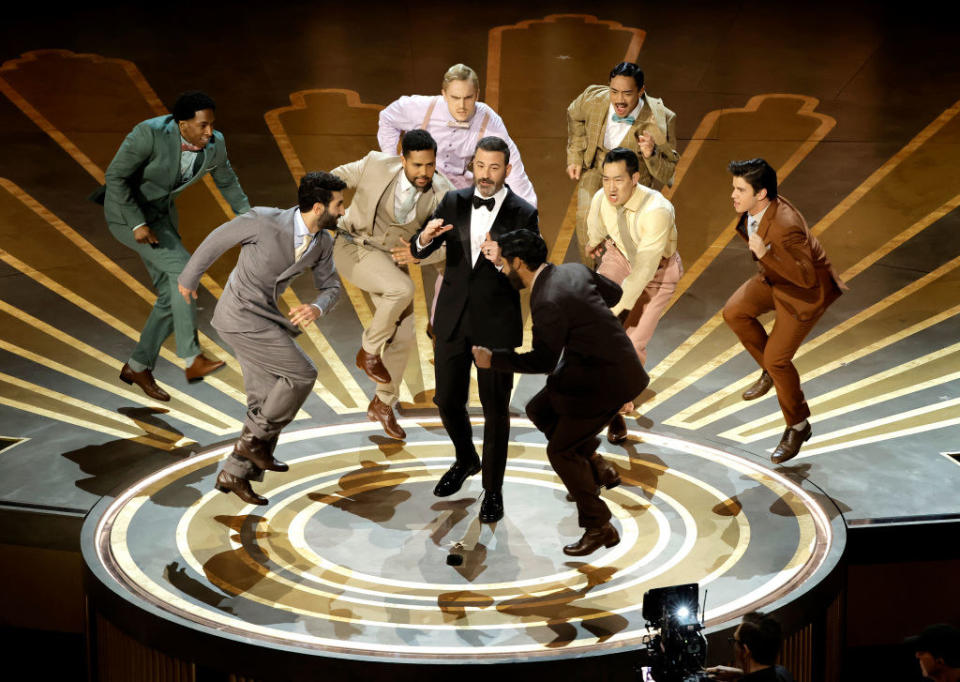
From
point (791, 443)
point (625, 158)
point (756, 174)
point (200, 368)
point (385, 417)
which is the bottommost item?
point (791, 443)

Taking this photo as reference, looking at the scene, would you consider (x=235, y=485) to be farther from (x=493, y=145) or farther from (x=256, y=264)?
(x=493, y=145)

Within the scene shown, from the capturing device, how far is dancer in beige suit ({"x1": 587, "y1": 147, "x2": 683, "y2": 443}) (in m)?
5.69

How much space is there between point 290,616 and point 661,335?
3.24 m

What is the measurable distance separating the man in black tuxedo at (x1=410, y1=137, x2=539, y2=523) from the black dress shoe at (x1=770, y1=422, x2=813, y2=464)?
1.28m

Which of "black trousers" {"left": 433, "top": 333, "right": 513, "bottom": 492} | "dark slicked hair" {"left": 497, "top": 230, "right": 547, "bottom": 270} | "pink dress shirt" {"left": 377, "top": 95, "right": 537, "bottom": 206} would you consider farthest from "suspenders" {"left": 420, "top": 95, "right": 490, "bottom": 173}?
"dark slicked hair" {"left": 497, "top": 230, "right": 547, "bottom": 270}

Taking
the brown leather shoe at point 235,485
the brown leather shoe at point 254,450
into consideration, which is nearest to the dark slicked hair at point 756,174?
the brown leather shoe at point 254,450

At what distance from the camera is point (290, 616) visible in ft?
14.6

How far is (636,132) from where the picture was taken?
643 centimetres

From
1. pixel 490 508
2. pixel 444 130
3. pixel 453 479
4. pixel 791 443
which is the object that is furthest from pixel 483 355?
pixel 444 130

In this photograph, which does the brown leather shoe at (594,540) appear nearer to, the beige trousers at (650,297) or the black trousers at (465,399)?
the black trousers at (465,399)

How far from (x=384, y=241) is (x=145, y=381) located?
1422 millimetres

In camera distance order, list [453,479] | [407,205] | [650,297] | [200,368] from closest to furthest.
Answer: [453,479] < [407,205] < [650,297] < [200,368]

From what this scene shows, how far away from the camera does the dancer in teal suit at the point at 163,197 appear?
19.7ft

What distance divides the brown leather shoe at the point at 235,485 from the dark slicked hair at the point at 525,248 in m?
1.44
